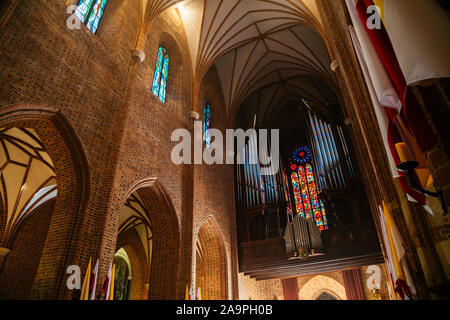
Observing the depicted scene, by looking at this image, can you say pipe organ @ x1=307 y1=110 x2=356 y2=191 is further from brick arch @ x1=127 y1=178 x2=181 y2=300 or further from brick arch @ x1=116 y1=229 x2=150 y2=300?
brick arch @ x1=116 y1=229 x2=150 y2=300

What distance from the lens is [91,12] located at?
336 inches

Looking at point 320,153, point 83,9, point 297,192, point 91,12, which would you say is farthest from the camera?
point 297,192

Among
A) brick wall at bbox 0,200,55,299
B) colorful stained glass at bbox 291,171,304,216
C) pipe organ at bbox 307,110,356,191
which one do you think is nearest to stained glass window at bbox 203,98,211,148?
pipe organ at bbox 307,110,356,191

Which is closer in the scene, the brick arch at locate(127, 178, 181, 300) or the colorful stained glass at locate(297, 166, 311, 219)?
the brick arch at locate(127, 178, 181, 300)

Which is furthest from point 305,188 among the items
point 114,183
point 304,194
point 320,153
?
point 114,183

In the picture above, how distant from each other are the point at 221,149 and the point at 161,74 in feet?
15.3

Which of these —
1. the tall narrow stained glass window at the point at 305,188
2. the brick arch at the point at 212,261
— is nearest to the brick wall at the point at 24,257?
the brick arch at the point at 212,261

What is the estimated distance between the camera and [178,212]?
9.70 meters

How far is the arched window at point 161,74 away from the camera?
1079 cm

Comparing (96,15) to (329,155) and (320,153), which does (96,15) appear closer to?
(320,153)

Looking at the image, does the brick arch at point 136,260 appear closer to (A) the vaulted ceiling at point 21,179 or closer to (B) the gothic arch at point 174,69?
(A) the vaulted ceiling at point 21,179

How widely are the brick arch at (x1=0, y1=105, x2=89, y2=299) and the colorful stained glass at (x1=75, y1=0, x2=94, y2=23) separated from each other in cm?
322

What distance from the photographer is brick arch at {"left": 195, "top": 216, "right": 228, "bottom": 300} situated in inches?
458
